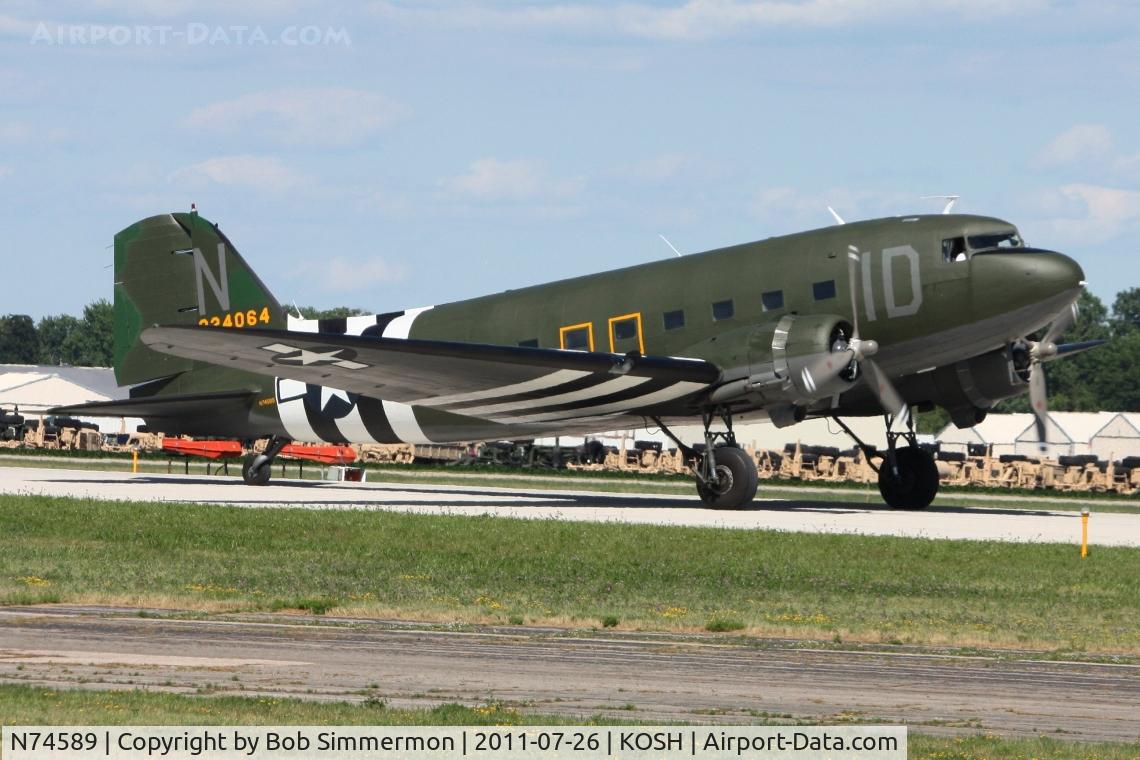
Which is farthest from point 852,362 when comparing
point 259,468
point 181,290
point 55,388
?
point 55,388

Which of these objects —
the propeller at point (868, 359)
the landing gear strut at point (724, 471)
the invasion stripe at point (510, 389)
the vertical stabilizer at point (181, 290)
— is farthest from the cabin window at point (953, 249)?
the vertical stabilizer at point (181, 290)

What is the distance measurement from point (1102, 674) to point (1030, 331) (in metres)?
→ 19.2

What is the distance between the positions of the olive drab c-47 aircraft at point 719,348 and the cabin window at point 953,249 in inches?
1.5

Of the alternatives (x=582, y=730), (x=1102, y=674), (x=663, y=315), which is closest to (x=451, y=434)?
(x=663, y=315)

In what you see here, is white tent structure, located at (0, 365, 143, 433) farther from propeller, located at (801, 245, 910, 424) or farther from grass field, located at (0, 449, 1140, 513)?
propeller, located at (801, 245, 910, 424)

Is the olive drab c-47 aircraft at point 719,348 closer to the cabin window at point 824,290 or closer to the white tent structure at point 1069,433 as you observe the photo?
the cabin window at point 824,290

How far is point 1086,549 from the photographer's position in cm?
2719

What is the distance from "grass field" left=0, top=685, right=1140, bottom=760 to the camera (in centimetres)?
1090

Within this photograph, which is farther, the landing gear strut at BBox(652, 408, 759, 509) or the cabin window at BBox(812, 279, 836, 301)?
the landing gear strut at BBox(652, 408, 759, 509)

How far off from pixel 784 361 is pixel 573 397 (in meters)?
5.09

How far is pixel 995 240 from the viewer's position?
32562 millimetres

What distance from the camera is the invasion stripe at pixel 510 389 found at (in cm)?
3400

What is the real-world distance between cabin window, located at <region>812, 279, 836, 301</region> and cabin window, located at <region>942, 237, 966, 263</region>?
239cm

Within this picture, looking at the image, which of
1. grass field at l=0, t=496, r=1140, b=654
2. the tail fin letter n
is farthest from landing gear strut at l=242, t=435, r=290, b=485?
grass field at l=0, t=496, r=1140, b=654
